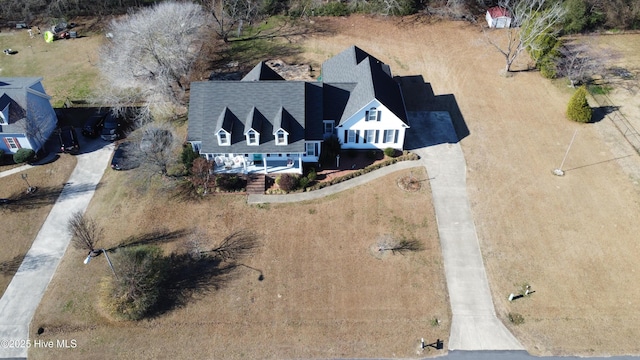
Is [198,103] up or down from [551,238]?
up

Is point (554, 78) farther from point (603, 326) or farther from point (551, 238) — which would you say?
point (603, 326)

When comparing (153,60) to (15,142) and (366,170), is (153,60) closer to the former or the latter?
(15,142)

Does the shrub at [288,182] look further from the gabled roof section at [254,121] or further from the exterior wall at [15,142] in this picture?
the exterior wall at [15,142]

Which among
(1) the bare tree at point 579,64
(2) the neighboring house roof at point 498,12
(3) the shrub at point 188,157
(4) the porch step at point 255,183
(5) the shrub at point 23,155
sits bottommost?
(4) the porch step at point 255,183

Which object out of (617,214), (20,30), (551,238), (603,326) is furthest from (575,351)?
(20,30)

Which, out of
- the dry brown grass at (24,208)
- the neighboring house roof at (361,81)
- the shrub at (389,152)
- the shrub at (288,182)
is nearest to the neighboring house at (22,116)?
the dry brown grass at (24,208)

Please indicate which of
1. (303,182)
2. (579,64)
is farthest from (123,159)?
(579,64)

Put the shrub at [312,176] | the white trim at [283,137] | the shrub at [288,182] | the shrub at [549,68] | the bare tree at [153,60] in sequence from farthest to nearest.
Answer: the shrub at [549,68], the bare tree at [153,60], the shrub at [312,176], the shrub at [288,182], the white trim at [283,137]
